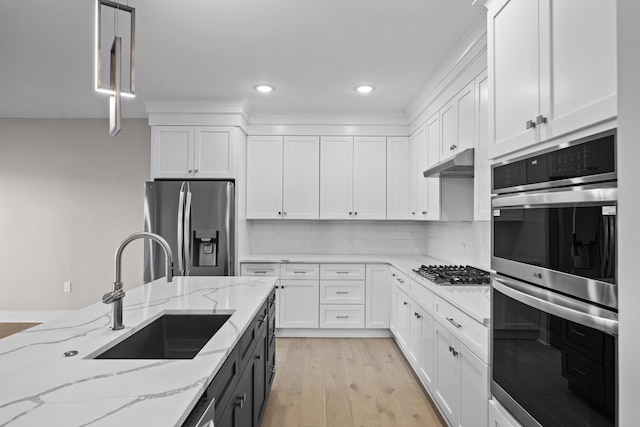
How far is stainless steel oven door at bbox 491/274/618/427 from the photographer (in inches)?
39.7

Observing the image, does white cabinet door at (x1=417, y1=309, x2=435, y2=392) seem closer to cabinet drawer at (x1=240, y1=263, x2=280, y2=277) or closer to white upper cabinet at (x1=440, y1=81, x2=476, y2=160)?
white upper cabinet at (x1=440, y1=81, x2=476, y2=160)

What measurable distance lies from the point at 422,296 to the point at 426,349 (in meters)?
0.37

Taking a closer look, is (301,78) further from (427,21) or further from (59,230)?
(59,230)

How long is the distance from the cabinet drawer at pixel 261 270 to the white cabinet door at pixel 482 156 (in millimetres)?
2351

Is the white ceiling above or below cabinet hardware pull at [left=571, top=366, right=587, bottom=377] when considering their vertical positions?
above

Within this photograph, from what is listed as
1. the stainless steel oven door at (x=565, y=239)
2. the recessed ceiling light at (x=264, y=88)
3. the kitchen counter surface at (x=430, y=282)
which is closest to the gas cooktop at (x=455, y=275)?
the kitchen counter surface at (x=430, y=282)

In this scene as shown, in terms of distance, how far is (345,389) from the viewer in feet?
9.79

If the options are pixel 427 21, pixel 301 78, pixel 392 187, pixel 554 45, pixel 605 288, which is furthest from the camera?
pixel 392 187

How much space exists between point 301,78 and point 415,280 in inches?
78.7

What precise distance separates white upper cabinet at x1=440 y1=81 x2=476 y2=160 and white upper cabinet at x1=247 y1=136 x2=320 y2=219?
1645mm

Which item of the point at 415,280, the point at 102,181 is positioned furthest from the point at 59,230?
the point at 415,280

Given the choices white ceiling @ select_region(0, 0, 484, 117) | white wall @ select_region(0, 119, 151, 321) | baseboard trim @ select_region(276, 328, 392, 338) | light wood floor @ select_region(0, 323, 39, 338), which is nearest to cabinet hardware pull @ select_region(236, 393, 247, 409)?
white ceiling @ select_region(0, 0, 484, 117)

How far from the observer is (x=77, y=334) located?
56.4 inches

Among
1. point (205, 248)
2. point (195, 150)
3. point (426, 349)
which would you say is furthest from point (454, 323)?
point (195, 150)
